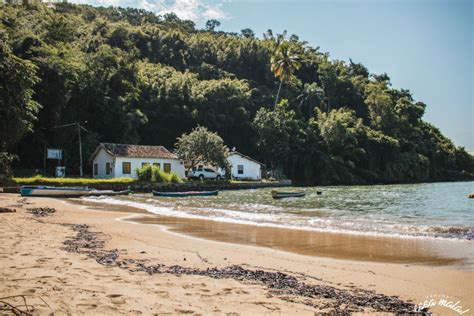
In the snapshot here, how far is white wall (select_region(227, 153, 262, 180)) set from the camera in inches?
2232

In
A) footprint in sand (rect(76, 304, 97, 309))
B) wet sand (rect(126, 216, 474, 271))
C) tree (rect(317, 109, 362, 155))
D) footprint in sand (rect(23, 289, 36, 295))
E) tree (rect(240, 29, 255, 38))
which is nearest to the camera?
footprint in sand (rect(76, 304, 97, 309))

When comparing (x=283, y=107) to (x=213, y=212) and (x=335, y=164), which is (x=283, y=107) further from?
(x=213, y=212)

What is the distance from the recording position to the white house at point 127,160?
1824 inches

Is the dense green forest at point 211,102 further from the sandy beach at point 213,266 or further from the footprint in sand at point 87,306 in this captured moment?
the footprint in sand at point 87,306

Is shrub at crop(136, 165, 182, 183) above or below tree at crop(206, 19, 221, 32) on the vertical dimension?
below

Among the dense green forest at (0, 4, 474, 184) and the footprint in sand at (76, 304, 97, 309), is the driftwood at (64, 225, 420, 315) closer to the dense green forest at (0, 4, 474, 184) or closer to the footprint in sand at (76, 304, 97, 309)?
the footprint in sand at (76, 304, 97, 309)

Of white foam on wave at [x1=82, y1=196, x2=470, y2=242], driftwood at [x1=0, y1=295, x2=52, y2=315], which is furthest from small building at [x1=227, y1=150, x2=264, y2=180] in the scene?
driftwood at [x1=0, y1=295, x2=52, y2=315]

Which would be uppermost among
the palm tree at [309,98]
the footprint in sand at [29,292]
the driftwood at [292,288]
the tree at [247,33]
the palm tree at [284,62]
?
the tree at [247,33]

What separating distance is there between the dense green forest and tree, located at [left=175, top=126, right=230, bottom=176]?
874 cm

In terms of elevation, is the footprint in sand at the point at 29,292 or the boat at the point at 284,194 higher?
the footprint in sand at the point at 29,292

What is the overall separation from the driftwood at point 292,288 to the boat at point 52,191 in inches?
955

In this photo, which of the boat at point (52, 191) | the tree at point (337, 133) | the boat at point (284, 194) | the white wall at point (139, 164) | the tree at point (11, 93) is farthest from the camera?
the tree at point (337, 133)

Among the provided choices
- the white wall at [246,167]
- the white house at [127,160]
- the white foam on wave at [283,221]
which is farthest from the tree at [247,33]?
the white foam on wave at [283,221]

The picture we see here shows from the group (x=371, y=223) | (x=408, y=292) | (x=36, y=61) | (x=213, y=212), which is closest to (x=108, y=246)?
(x=408, y=292)
